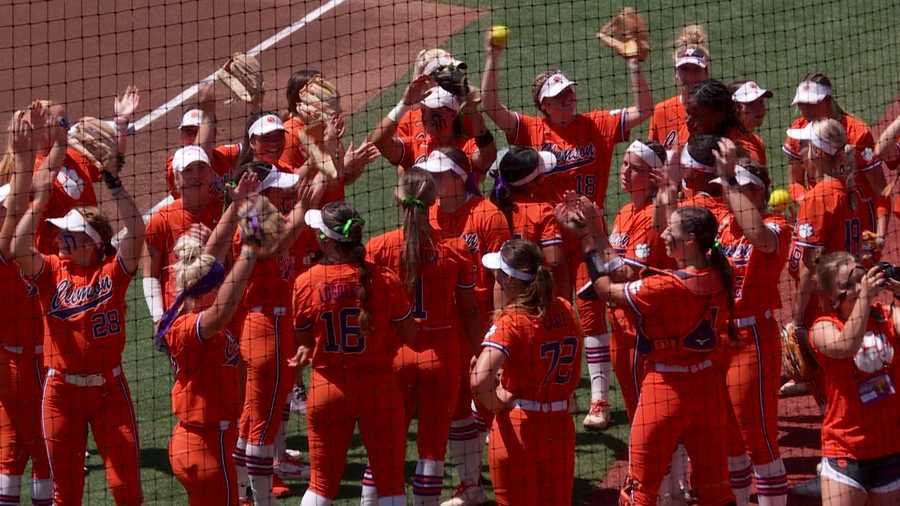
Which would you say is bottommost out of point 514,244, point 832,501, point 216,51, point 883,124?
point 832,501

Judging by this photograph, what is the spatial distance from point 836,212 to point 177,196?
334 cm

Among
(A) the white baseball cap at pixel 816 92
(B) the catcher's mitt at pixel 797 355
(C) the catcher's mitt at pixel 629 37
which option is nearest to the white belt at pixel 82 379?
(B) the catcher's mitt at pixel 797 355

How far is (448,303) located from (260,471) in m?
1.22

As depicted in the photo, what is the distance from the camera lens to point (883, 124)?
12.2m

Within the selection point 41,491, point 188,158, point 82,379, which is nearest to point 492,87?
point 188,158

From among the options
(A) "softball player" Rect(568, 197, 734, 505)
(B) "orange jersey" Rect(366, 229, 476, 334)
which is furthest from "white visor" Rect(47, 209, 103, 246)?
(A) "softball player" Rect(568, 197, 734, 505)

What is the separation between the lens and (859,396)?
614 cm

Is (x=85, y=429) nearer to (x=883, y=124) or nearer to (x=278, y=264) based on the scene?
(x=278, y=264)

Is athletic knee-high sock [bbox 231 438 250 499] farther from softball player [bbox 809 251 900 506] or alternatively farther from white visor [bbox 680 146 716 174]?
softball player [bbox 809 251 900 506]

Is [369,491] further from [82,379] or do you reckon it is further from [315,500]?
[82,379]

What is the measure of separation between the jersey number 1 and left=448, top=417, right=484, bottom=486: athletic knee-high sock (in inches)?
46.0

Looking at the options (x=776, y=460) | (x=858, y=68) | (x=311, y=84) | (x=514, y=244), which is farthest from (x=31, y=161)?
(x=858, y=68)

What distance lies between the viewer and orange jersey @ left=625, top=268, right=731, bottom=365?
6.18 metres

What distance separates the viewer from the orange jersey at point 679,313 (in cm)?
618
